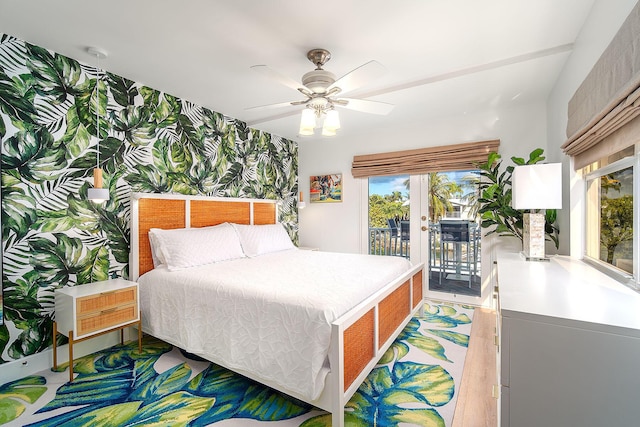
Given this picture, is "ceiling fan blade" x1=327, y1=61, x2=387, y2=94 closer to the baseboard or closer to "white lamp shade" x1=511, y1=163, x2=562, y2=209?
"white lamp shade" x1=511, y1=163, x2=562, y2=209

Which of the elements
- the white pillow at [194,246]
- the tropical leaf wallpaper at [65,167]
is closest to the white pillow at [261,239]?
the white pillow at [194,246]

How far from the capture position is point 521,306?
3.51ft

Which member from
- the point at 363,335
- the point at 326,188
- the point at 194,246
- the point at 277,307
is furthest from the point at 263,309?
the point at 326,188

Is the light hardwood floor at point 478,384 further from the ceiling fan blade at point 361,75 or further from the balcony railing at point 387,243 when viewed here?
the ceiling fan blade at point 361,75

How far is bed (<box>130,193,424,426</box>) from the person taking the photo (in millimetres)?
1638

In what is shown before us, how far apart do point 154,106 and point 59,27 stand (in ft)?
3.42

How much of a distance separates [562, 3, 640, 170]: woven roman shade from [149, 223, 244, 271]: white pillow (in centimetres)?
300

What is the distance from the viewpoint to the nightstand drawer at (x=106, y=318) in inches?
85.1

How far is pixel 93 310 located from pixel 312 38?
257 centimetres

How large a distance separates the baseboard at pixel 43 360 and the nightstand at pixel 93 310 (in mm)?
69

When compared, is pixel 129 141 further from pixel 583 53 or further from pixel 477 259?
pixel 477 259

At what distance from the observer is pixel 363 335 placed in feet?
6.31

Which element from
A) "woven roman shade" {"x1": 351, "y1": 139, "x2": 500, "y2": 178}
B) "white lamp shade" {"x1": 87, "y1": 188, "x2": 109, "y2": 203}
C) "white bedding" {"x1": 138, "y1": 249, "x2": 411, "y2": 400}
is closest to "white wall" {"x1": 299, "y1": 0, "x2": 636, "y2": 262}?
"woven roman shade" {"x1": 351, "y1": 139, "x2": 500, "y2": 178}

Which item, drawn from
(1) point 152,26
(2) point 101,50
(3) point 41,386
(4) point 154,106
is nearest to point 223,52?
(1) point 152,26
